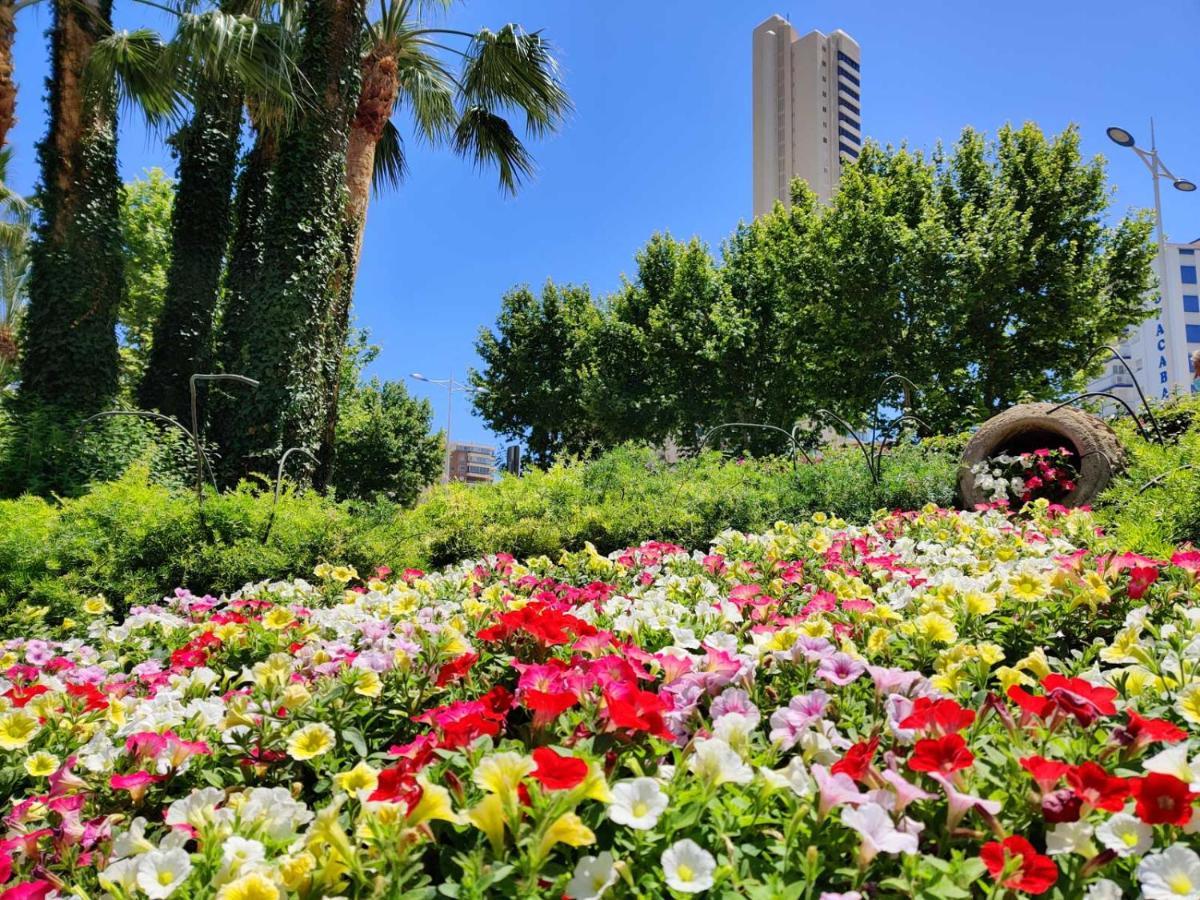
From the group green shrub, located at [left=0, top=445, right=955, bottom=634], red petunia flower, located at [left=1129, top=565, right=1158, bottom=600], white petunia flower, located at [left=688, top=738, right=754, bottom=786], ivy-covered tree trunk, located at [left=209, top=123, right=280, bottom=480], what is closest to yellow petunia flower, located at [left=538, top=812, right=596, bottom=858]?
white petunia flower, located at [left=688, top=738, right=754, bottom=786]

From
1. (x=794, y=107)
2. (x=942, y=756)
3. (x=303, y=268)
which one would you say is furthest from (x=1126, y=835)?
(x=794, y=107)

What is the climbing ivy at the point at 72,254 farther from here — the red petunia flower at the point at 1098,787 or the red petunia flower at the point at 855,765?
the red petunia flower at the point at 1098,787

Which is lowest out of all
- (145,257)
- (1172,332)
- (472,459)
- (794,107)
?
Answer: (145,257)

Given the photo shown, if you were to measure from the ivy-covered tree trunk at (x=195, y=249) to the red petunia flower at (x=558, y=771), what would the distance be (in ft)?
30.8

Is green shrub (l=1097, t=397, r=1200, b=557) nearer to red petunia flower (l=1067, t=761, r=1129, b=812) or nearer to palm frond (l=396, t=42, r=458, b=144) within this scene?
red petunia flower (l=1067, t=761, r=1129, b=812)

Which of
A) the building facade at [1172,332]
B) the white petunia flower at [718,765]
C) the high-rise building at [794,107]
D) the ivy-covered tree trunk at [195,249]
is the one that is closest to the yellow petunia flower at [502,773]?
the white petunia flower at [718,765]

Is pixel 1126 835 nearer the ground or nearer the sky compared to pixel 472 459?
nearer the ground

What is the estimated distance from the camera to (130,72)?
27.2 feet

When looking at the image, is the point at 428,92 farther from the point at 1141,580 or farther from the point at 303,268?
the point at 1141,580

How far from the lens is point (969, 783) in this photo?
901 millimetres

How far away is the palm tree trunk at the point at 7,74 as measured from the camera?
7.81 meters

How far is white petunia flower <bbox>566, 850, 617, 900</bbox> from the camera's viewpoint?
0.75 m

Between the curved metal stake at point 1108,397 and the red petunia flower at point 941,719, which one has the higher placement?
the curved metal stake at point 1108,397

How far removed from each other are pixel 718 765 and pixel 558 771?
8.7 inches
